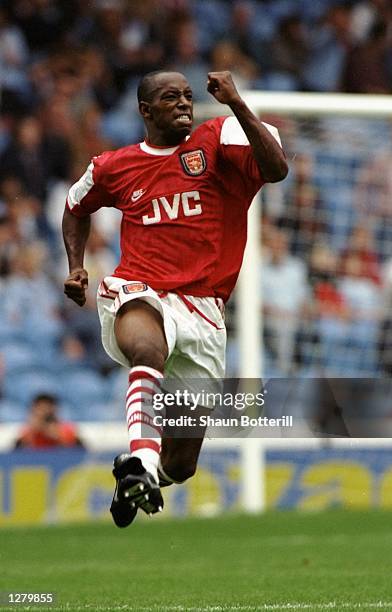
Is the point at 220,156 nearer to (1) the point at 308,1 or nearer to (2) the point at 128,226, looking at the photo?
(2) the point at 128,226

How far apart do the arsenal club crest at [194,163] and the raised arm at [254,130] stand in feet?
1.34

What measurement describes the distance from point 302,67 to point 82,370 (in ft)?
18.9

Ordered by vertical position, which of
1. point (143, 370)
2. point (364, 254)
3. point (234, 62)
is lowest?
point (364, 254)

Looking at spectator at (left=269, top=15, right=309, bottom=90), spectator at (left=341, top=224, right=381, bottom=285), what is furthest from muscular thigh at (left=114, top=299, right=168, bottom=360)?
spectator at (left=269, top=15, right=309, bottom=90)

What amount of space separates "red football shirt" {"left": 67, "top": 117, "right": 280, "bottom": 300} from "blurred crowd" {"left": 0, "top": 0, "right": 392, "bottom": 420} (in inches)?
264

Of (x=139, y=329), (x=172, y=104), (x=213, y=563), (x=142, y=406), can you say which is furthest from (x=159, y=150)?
(x=213, y=563)

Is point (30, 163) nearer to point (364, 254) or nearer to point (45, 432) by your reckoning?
point (45, 432)

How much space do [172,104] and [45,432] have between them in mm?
7410

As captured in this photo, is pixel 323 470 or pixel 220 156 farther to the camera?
pixel 323 470

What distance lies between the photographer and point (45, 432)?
566 inches

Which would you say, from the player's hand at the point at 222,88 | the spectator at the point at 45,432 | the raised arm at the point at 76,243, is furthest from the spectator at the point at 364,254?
the player's hand at the point at 222,88

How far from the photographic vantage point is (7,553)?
11.2m

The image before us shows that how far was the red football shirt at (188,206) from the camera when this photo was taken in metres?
7.59

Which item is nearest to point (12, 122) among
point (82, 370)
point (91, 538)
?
point (82, 370)
